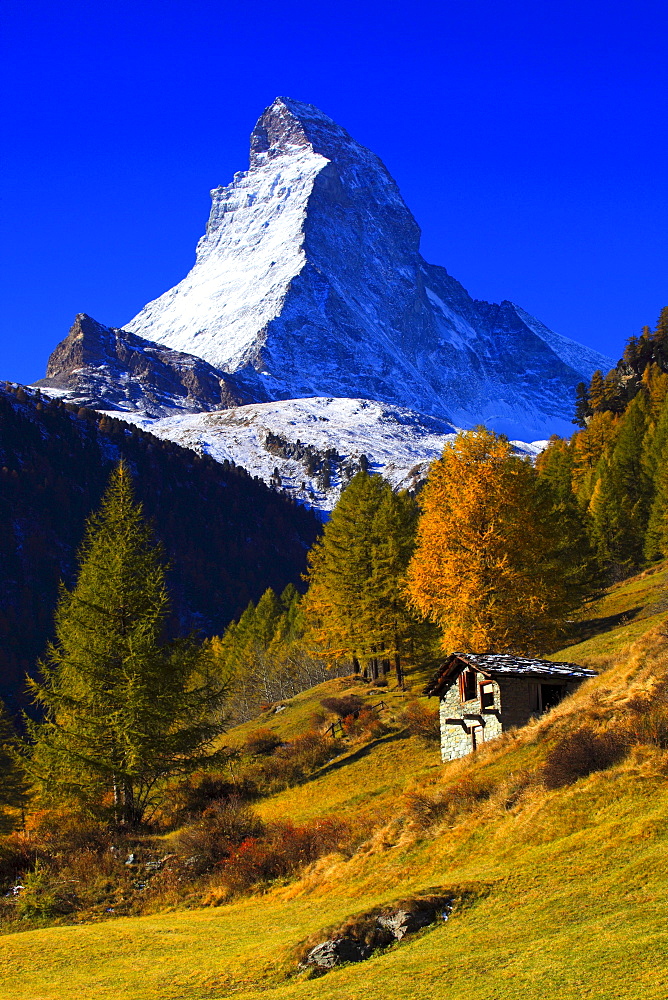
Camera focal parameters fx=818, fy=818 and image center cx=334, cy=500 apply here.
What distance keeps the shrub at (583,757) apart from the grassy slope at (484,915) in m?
0.42

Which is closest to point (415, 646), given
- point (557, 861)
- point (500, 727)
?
point (500, 727)

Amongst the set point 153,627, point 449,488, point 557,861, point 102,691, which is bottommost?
point 557,861

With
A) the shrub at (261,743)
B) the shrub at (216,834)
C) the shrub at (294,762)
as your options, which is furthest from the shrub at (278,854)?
the shrub at (261,743)

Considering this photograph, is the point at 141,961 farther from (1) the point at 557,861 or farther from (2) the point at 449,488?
(2) the point at 449,488

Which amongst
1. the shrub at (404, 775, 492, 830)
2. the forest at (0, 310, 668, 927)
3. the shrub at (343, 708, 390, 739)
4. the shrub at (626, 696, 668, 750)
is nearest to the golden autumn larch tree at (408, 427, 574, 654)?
the forest at (0, 310, 668, 927)

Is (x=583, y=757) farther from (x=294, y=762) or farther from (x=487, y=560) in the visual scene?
(x=294, y=762)

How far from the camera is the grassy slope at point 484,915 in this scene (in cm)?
991

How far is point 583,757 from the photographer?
17453 millimetres

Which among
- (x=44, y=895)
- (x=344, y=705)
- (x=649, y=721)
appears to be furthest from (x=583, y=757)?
(x=344, y=705)

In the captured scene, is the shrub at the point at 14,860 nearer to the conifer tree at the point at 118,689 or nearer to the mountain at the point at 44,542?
the conifer tree at the point at 118,689

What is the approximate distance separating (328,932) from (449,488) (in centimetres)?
2091

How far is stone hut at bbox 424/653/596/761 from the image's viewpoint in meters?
25.2

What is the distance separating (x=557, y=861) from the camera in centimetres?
1374

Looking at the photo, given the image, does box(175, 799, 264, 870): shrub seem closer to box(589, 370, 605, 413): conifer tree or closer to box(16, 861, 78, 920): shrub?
box(16, 861, 78, 920): shrub
